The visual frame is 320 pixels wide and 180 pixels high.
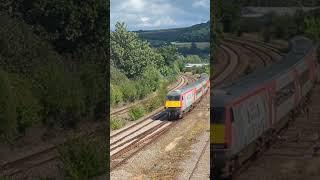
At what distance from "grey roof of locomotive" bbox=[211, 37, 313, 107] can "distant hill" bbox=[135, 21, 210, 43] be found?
1424mm

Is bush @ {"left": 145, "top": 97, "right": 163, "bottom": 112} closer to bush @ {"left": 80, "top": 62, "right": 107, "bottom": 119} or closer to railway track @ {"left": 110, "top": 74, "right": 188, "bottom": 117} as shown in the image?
railway track @ {"left": 110, "top": 74, "right": 188, "bottom": 117}

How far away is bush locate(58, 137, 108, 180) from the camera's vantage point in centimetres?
1195

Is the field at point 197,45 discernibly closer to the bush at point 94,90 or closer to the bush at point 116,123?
the bush at point 116,123

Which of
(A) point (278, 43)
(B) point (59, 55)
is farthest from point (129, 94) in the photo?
(B) point (59, 55)

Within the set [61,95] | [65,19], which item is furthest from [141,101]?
[65,19]

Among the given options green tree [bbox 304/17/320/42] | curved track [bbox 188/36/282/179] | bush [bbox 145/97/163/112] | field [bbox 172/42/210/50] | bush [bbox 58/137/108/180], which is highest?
green tree [bbox 304/17/320/42]

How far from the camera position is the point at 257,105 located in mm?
12102

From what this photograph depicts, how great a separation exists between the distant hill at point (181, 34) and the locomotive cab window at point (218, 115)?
1.62 m

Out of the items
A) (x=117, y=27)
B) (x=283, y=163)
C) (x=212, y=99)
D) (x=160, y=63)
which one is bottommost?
(x=283, y=163)

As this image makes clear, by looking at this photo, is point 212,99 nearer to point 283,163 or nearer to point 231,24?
point 231,24

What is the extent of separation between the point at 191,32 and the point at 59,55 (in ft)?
37.5

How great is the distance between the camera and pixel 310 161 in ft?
38.3

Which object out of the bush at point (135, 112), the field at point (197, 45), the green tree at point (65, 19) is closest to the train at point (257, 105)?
the field at point (197, 45)

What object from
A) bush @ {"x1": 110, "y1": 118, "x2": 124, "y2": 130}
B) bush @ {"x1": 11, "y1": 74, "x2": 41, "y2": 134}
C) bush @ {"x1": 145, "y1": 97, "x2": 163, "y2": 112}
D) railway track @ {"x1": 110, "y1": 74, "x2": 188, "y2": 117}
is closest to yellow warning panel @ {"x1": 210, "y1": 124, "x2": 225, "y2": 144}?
railway track @ {"x1": 110, "y1": 74, "x2": 188, "y2": 117}
